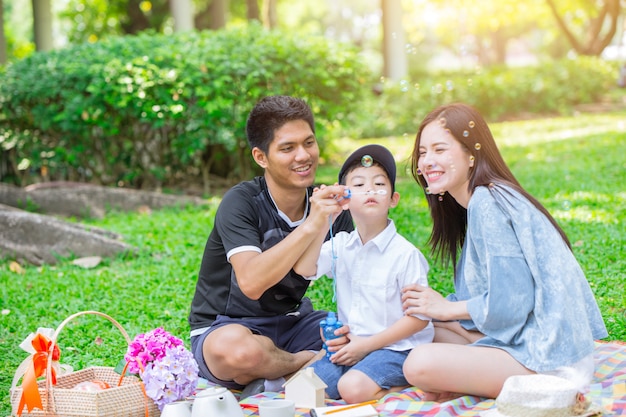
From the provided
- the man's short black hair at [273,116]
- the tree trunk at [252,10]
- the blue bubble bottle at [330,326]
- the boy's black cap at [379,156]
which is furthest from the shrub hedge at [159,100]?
the tree trunk at [252,10]

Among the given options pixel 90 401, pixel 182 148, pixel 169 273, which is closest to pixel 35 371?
pixel 90 401

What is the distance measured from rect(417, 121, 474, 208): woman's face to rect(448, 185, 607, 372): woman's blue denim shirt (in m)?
0.15

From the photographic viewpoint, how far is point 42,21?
47.4 ft

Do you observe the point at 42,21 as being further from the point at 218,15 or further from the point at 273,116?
the point at 273,116

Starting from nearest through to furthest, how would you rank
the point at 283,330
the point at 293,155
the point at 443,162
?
1. the point at 443,162
2. the point at 293,155
3. the point at 283,330

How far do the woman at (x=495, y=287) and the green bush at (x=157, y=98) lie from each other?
4689mm

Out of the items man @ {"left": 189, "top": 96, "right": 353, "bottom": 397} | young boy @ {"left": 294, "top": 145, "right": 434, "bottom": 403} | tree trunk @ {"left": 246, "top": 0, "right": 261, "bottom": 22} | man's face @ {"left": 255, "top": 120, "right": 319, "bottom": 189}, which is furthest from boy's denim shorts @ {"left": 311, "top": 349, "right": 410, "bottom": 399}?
tree trunk @ {"left": 246, "top": 0, "right": 261, "bottom": 22}

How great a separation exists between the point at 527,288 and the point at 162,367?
1405mm

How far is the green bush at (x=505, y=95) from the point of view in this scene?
13.7 m

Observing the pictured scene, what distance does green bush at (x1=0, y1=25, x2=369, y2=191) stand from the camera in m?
7.72

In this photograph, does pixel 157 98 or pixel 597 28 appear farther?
pixel 597 28

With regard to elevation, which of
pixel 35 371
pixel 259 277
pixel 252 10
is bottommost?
pixel 35 371

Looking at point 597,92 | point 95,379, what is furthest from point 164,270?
point 597,92

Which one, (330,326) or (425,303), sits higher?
(425,303)
